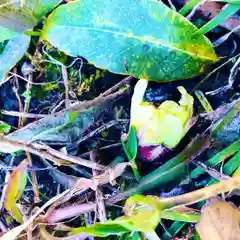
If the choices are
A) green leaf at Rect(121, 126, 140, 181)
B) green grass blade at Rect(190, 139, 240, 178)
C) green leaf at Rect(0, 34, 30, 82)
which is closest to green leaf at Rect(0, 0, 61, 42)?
green leaf at Rect(0, 34, 30, 82)

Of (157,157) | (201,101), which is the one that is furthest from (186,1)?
(157,157)

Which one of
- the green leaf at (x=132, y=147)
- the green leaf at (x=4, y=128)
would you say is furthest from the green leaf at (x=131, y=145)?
the green leaf at (x=4, y=128)

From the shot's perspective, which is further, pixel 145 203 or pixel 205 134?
pixel 205 134

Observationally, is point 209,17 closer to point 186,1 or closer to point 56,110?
point 186,1

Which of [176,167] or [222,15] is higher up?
[222,15]

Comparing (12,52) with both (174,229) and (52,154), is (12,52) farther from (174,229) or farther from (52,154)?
(174,229)

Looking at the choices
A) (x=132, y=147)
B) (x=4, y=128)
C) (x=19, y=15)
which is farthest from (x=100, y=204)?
(x=19, y=15)

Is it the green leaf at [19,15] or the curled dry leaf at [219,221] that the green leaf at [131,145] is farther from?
the green leaf at [19,15]

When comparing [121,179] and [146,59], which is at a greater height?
[146,59]
